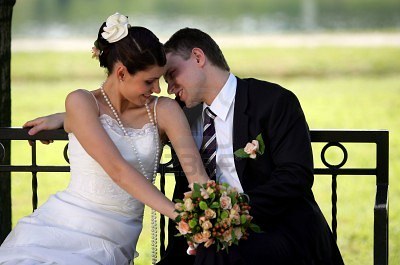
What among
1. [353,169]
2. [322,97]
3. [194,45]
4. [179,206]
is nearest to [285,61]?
[322,97]

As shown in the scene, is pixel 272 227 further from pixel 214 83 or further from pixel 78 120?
pixel 78 120

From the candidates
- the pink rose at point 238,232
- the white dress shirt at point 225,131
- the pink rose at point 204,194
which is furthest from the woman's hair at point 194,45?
the pink rose at point 238,232

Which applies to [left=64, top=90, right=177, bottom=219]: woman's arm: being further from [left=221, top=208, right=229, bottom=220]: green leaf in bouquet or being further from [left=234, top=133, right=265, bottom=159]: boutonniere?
[left=234, top=133, right=265, bottom=159]: boutonniere

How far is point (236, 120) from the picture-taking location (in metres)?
3.87

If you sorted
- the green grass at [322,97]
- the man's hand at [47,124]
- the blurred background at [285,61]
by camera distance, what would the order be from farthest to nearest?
the blurred background at [285,61] < the green grass at [322,97] < the man's hand at [47,124]

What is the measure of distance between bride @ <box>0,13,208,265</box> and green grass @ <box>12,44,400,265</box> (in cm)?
271

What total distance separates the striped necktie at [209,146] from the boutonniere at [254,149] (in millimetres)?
180

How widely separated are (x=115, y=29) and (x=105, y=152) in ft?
1.66

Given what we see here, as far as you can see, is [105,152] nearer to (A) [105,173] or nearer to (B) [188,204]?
(A) [105,173]

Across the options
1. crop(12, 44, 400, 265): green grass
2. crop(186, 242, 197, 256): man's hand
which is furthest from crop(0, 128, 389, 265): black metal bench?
crop(12, 44, 400, 265): green grass

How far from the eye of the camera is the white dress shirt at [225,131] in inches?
154

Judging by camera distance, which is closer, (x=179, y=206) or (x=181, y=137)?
(x=179, y=206)

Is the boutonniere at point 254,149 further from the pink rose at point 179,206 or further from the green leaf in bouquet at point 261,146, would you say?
the pink rose at point 179,206

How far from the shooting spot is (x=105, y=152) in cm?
377
